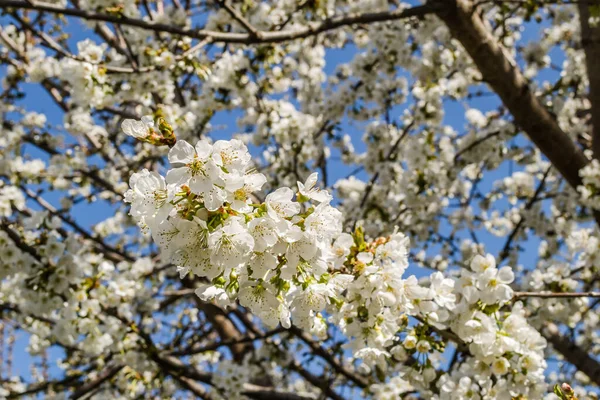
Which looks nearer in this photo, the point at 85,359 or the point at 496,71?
the point at 496,71

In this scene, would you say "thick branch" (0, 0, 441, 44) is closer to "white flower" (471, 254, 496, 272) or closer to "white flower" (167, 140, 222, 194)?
"white flower" (167, 140, 222, 194)

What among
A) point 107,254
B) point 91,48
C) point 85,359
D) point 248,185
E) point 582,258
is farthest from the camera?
point 85,359

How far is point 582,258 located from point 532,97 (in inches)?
45.5

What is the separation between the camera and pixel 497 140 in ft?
15.3

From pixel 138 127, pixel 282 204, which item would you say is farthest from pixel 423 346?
pixel 138 127

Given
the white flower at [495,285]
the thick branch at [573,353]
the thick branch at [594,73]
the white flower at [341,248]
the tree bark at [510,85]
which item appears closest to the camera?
the white flower at [341,248]

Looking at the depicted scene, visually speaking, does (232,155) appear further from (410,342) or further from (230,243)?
(410,342)

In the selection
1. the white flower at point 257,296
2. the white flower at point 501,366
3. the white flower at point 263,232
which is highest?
the white flower at point 263,232

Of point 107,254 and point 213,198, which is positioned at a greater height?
point 107,254

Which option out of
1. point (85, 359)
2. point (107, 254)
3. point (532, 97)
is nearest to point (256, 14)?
point (532, 97)

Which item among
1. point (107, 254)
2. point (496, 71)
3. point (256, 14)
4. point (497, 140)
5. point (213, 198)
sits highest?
point (256, 14)

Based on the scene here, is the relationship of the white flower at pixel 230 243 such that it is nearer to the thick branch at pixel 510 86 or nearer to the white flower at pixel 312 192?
the white flower at pixel 312 192

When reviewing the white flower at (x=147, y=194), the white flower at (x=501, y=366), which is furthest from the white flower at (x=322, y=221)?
the white flower at (x=501, y=366)

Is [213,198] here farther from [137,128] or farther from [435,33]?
[435,33]
